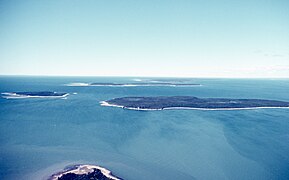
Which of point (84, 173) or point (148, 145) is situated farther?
point (148, 145)

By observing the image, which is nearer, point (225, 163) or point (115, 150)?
point (225, 163)

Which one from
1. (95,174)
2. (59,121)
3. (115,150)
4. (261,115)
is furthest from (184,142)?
(261,115)

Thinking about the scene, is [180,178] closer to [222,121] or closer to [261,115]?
[222,121]

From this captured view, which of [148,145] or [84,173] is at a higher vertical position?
[84,173]

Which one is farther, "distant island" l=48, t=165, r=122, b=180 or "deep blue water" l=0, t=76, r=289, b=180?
"deep blue water" l=0, t=76, r=289, b=180
